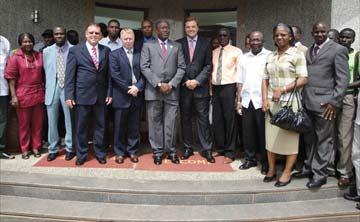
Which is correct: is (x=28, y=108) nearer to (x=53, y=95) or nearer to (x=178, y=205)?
(x=53, y=95)

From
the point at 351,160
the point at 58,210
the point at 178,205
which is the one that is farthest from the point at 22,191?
the point at 351,160

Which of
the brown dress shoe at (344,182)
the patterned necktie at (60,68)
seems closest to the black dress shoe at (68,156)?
the patterned necktie at (60,68)

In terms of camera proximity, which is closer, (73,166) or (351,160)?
(351,160)

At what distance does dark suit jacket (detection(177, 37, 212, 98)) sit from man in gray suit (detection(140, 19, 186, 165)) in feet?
0.36

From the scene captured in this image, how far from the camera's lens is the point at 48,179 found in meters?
4.45

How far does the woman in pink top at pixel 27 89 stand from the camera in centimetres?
506

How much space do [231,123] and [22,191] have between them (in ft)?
9.24

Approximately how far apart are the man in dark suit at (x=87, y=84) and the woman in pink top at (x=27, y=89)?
63cm

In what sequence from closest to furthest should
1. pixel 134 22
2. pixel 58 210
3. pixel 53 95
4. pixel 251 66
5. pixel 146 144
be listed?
pixel 58 210 → pixel 251 66 → pixel 53 95 → pixel 146 144 → pixel 134 22

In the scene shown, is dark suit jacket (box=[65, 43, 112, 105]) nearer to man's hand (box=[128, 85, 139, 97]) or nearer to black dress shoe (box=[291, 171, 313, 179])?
man's hand (box=[128, 85, 139, 97])

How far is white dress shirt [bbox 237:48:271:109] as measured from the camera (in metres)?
4.73

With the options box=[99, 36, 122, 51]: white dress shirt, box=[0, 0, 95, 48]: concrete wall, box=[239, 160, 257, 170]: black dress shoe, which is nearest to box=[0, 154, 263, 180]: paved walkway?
box=[239, 160, 257, 170]: black dress shoe

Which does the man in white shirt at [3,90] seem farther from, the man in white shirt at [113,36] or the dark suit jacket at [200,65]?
the dark suit jacket at [200,65]

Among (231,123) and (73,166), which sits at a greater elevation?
(231,123)
